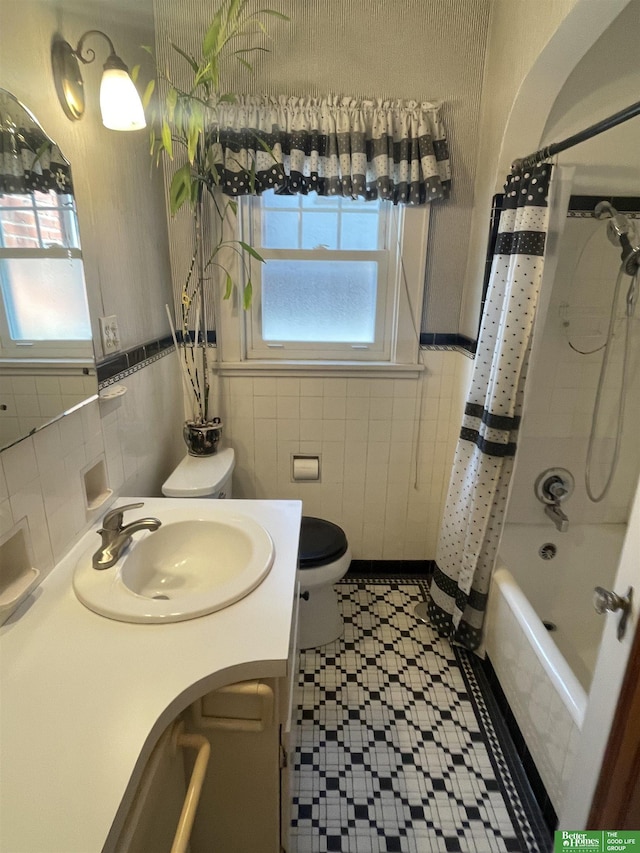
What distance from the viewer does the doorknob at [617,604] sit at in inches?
36.1

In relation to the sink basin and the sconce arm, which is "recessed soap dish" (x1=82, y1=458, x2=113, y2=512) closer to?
the sink basin

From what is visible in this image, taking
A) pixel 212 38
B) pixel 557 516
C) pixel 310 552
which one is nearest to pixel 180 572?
pixel 310 552

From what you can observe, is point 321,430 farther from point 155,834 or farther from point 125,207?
point 155,834

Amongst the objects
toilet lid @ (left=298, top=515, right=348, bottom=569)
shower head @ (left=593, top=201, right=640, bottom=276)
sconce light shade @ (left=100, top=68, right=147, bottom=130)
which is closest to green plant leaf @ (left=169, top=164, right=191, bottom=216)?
sconce light shade @ (left=100, top=68, right=147, bottom=130)

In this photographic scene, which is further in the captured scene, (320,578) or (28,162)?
(320,578)

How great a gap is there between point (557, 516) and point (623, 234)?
1106 millimetres

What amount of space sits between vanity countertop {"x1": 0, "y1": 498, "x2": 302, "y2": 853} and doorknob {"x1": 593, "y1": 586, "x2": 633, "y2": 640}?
64 centimetres

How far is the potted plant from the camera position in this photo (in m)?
1.62

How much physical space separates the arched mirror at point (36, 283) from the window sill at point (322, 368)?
3.16 feet

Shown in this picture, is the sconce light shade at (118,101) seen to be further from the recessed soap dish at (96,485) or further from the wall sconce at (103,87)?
the recessed soap dish at (96,485)

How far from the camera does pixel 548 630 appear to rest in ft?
6.45

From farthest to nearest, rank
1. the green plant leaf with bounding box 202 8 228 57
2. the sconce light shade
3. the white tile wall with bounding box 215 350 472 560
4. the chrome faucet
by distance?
the white tile wall with bounding box 215 350 472 560 < the green plant leaf with bounding box 202 8 228 57 < the sconce light shade < the chrome faucet

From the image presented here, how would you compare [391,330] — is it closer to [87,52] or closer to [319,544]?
[319,544]

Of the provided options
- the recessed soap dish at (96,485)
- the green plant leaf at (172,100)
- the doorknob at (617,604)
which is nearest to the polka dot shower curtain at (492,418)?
the doorknob at (617,604)
